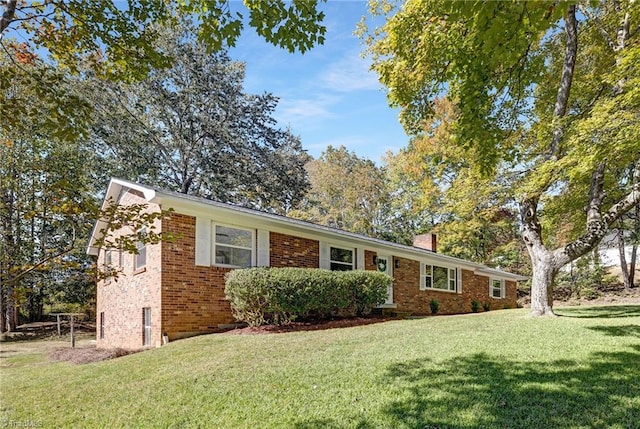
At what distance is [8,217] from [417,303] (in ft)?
63.2

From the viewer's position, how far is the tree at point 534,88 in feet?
12.8

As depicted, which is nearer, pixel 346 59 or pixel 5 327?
pixel 346 59

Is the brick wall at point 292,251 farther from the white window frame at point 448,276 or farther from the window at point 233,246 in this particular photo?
the white window frame at point 448,276

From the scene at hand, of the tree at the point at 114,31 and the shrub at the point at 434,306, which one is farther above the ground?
the tree at the point at 114,31

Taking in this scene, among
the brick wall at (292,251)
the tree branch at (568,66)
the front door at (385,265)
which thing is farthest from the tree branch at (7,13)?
the front door at (385,265)

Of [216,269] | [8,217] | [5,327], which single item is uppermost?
[8,217]

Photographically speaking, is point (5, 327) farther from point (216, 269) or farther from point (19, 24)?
point (19, 24)

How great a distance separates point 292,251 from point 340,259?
246 cm

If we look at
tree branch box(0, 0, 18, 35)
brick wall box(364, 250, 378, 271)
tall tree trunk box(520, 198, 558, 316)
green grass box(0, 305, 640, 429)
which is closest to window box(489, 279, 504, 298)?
brick wall box(364, 250, 378, 271)

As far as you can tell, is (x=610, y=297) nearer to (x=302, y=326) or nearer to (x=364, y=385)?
(x=302, y=326)

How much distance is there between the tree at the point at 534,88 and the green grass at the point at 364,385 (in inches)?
116

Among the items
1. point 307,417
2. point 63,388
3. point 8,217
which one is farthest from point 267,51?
point 8,217

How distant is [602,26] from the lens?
1048cm

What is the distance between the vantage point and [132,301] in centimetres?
1145
